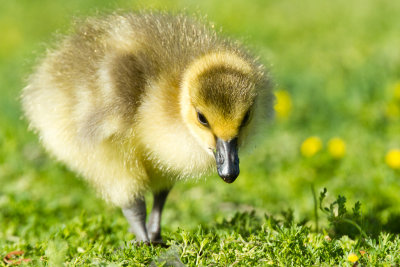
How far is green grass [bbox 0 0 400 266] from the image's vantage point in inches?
108

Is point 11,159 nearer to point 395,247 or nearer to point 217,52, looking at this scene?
point 217,52

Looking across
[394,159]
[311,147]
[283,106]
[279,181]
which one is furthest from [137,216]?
[283,106]

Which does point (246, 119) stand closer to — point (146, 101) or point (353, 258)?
point (146, 101)

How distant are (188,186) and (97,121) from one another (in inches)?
70.7

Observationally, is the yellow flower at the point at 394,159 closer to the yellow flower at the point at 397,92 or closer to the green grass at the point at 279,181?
the green grass at the point at 279,181

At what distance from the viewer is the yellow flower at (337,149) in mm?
4652

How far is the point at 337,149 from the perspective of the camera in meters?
4.66

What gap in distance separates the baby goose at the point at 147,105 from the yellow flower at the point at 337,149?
1614 millimetres

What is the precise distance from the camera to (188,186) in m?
4.62

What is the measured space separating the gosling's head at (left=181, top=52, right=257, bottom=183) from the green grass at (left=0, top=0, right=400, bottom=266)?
0.40 metres

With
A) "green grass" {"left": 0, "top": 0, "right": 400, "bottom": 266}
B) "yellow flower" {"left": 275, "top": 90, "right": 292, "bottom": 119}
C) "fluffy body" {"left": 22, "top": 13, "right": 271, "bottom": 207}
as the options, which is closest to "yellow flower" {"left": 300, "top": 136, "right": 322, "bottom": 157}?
"green grass" {"left": 0, "top": 0, "right": 400, "bottom": 266}

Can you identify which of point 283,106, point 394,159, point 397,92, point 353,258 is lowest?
point 353,258

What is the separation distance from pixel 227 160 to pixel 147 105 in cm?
52

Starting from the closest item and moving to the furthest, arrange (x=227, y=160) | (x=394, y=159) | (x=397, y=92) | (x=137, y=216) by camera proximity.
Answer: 1. (x=227, y=160)
2. (x=137, y=216)
3. (x=394, y=159)
4. (x=397, y=92)
